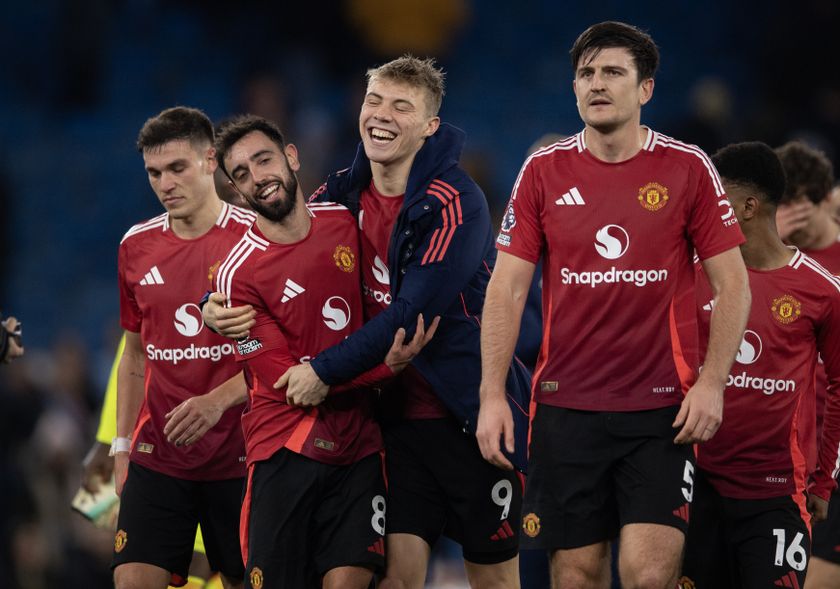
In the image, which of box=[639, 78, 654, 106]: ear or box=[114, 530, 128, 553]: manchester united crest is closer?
box=[639, 78, 654, 106]: ear

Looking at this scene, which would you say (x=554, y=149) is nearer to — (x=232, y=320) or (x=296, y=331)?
(x=296, y=331)

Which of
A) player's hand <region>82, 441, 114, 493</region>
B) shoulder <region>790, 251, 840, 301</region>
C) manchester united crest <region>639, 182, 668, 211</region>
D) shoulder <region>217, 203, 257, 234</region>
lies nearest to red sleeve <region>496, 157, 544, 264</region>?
manchester united crest <region>639, 182, 668, 211</region>

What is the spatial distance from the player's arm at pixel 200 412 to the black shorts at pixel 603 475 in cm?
153

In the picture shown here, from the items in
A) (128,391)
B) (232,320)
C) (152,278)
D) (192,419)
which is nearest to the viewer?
(232,320)

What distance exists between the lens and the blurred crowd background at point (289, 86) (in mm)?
13094

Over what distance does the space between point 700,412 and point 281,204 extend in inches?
75.6

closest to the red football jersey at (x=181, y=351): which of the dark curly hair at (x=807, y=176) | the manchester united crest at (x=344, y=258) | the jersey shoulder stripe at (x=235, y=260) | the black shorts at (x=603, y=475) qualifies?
the jersey shoulder stripe at (x=235, y=260)

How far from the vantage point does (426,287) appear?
18.5 feet

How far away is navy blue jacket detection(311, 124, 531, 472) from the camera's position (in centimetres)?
552

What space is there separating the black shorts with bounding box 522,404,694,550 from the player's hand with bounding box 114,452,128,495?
2207 mm

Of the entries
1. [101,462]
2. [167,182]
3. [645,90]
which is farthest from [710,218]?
[101,462]

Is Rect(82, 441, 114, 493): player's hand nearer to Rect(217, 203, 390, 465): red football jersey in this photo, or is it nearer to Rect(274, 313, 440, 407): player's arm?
Rect(217, 203, 390, 465): red football jersey

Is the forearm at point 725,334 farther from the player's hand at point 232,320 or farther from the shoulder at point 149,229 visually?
the shoulder at point 149,229

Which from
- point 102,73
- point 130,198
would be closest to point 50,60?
point 102,73
